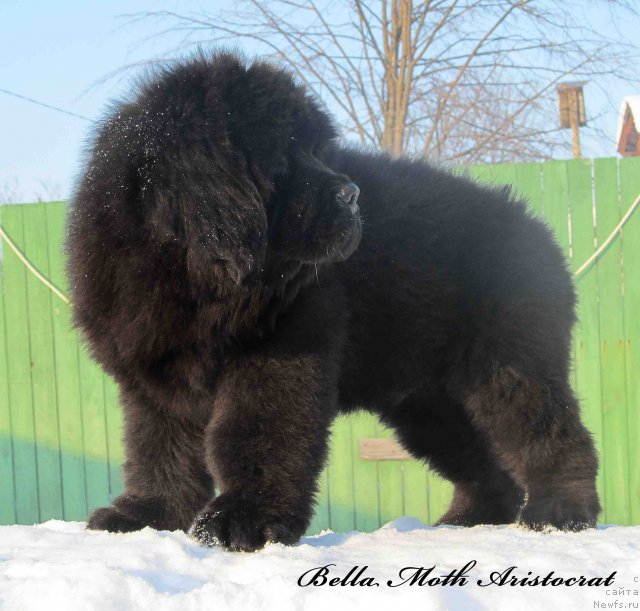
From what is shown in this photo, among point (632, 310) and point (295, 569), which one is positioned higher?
point (632, 310)

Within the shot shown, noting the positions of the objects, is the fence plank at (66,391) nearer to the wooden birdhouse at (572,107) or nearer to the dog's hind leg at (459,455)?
the dog's hind leg at (459,455)

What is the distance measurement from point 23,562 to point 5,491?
145 inches

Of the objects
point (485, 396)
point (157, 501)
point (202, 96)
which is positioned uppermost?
point (202, 96)

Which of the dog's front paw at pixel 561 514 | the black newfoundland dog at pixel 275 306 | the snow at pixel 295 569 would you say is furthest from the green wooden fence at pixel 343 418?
the snow at pixel 295 569

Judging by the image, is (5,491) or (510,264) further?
(5,491)

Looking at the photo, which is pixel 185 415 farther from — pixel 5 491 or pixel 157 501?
pixel 5 491

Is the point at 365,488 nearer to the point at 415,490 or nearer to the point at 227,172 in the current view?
the point at 415,490

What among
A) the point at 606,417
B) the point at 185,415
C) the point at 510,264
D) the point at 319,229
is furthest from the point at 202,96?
the point at 606,417

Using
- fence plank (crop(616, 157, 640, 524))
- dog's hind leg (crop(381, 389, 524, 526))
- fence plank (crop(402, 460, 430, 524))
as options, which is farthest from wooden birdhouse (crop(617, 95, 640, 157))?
dog's hind leg (crop(381, 389, 524, 526))

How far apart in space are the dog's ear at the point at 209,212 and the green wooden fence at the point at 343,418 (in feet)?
9.69

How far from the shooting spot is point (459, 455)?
2.92m

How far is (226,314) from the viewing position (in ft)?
6.90

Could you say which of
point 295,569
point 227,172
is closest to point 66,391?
point 227,172

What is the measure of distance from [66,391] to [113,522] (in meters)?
2.89
